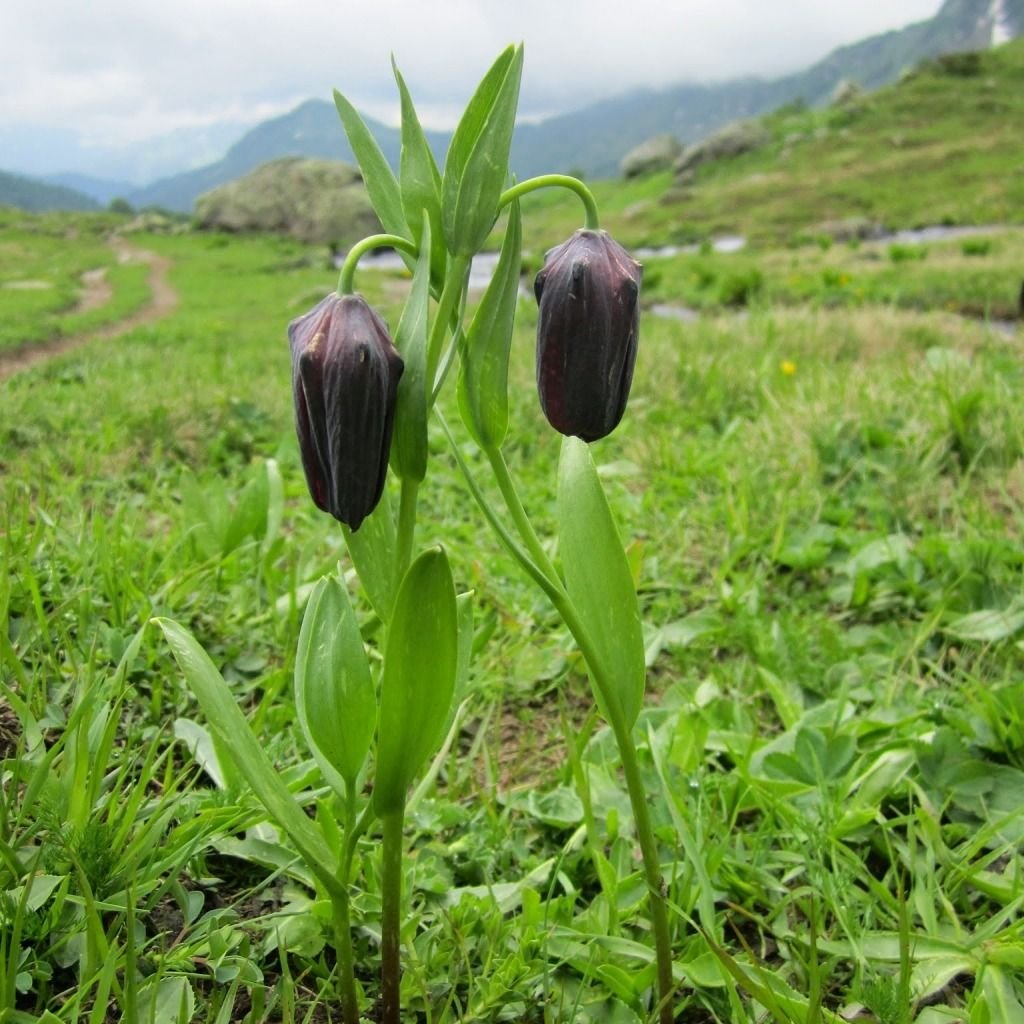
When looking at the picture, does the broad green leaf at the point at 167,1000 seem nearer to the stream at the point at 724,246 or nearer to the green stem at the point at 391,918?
the green stem at the point at 391,918

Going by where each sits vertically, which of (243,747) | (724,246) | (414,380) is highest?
(414,380)

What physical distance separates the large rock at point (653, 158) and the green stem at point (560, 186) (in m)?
49.4

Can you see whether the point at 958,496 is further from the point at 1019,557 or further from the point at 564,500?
the point at 564,500

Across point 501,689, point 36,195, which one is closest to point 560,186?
point 501,689

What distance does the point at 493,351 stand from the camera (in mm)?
951

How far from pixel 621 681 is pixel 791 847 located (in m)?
0.54

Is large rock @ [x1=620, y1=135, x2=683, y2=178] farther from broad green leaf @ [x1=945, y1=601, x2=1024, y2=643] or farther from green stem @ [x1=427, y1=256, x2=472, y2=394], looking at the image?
green stem @ [x1=427, y1=256, x2=472, y2=394]

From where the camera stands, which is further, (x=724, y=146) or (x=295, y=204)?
(x=724, y=146)

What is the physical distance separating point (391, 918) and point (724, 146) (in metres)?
44.6

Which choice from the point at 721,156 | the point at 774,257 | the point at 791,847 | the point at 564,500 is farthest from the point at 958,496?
the point at 721,156

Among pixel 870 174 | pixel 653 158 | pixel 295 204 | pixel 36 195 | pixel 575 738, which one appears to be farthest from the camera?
pixel 36 195

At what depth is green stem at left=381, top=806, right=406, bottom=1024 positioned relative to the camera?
3.11 ft

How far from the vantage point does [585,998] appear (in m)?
1.10

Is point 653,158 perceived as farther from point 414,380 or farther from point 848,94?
point 414,380
